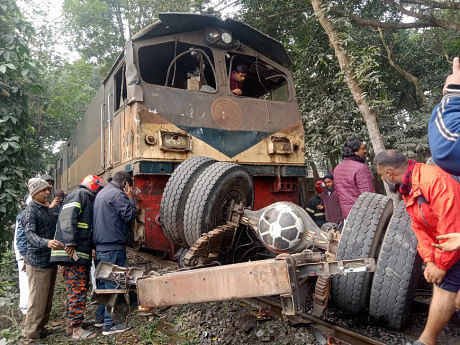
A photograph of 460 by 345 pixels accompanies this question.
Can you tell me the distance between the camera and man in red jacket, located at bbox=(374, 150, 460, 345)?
202 centimetres

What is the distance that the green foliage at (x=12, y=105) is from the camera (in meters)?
4.99

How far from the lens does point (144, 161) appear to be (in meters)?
4.11

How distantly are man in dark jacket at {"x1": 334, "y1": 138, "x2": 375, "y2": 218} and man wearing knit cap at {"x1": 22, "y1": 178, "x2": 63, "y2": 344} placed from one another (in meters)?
3.21

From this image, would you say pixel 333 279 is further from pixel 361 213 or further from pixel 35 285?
pixel 35 285

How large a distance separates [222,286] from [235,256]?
5.07 feet

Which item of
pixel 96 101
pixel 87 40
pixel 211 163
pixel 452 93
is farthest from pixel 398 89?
pixel 87 40

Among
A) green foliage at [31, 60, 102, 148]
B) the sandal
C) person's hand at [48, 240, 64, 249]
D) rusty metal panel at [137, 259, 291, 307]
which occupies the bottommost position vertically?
the sandal

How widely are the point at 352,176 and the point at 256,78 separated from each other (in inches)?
96.8

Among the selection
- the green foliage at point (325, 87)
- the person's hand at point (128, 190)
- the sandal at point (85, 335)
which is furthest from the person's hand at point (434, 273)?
the green foliage at point (325, 87)

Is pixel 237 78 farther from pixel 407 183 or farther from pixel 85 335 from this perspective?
pixel 85 335

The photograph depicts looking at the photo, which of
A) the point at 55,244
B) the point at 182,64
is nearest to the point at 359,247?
the point at 55,244

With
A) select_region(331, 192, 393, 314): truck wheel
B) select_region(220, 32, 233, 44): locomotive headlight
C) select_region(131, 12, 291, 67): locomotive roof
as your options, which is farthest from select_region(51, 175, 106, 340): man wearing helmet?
select_region(220, 32, 233, 44): locomotive headlight

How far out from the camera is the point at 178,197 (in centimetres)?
334

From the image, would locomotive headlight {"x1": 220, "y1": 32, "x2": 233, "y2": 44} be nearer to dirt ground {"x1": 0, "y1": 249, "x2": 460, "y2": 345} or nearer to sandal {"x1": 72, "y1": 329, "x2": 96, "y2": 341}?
dirt ground {"x1": 0, "y1": 249, "x2": 460, "y2": 345}
